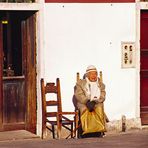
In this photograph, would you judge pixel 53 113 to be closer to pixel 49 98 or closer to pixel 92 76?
pixel 49 98

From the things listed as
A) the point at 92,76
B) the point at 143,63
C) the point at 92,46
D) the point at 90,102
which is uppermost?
the point at 92,46

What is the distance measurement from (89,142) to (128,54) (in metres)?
2.29

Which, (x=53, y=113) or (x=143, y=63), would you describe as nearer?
(x=53, y=113)

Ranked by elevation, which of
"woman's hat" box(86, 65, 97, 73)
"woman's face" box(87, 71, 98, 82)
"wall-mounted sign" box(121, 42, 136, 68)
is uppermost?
"wall-mounted sign" box(121, 42, 136, 68)

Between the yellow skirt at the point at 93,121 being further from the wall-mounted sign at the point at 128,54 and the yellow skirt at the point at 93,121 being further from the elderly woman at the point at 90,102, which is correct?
the wall-mounted sign at the point at 128,54

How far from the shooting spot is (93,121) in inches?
573

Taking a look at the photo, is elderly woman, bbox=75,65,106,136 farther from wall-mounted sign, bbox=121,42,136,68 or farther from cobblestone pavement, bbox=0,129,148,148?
wall-mounted sign, bbox=121,42,136,68

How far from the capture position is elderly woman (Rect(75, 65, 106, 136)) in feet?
47.6

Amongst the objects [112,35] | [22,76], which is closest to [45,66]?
[22,76]

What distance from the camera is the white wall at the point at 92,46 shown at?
14.8m

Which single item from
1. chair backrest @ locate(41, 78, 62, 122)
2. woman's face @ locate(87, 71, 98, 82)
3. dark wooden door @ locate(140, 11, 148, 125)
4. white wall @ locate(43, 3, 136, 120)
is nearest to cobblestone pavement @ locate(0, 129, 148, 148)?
chair backrest @ locate(41, 78, 62, 122)

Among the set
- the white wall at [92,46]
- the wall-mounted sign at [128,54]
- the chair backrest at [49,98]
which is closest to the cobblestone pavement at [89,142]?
the chair backrest at [49,98]

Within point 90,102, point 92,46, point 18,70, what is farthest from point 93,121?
point 18,70

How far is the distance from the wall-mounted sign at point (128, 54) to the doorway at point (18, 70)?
189 cm
